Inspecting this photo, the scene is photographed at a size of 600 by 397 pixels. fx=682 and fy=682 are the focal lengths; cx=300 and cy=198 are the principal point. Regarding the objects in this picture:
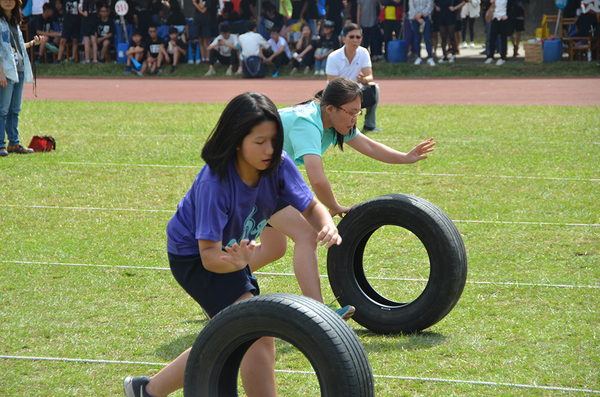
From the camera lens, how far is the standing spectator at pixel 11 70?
9180 mm

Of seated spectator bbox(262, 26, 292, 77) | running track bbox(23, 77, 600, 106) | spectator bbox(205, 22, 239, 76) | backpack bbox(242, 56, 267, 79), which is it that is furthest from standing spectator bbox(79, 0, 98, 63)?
seated spectator bbox(262, 26, 292, 77)

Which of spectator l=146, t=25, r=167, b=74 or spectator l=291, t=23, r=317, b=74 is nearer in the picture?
spectator l=291, t=23, r=317, b=74

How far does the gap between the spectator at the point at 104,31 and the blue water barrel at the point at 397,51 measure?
9868 mm

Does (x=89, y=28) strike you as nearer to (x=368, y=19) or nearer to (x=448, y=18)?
(x=368, y=19)

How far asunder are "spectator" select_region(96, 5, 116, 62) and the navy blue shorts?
22370 millimetres

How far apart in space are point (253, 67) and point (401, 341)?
17.8 metres

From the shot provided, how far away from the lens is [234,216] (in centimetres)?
305

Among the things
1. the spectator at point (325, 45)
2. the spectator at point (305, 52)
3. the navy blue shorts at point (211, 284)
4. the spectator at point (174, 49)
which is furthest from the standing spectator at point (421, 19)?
the navy blue shorts at point (211, 284)

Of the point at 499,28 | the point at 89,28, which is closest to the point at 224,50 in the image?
the point at 89,28

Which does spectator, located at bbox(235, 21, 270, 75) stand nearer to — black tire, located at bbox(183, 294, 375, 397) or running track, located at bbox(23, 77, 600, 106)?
running track, located at bbox(23, 77, 600, 106)

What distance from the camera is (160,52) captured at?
23.3m

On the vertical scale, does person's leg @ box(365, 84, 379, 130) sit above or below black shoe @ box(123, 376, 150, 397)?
above

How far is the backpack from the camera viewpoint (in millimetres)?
21078

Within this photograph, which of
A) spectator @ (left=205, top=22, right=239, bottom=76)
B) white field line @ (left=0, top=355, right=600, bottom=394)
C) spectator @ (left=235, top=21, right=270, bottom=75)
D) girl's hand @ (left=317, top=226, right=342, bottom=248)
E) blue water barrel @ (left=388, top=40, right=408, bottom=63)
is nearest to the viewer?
girl's hand @ (left=317, top=226, right=342, bottom=248)
